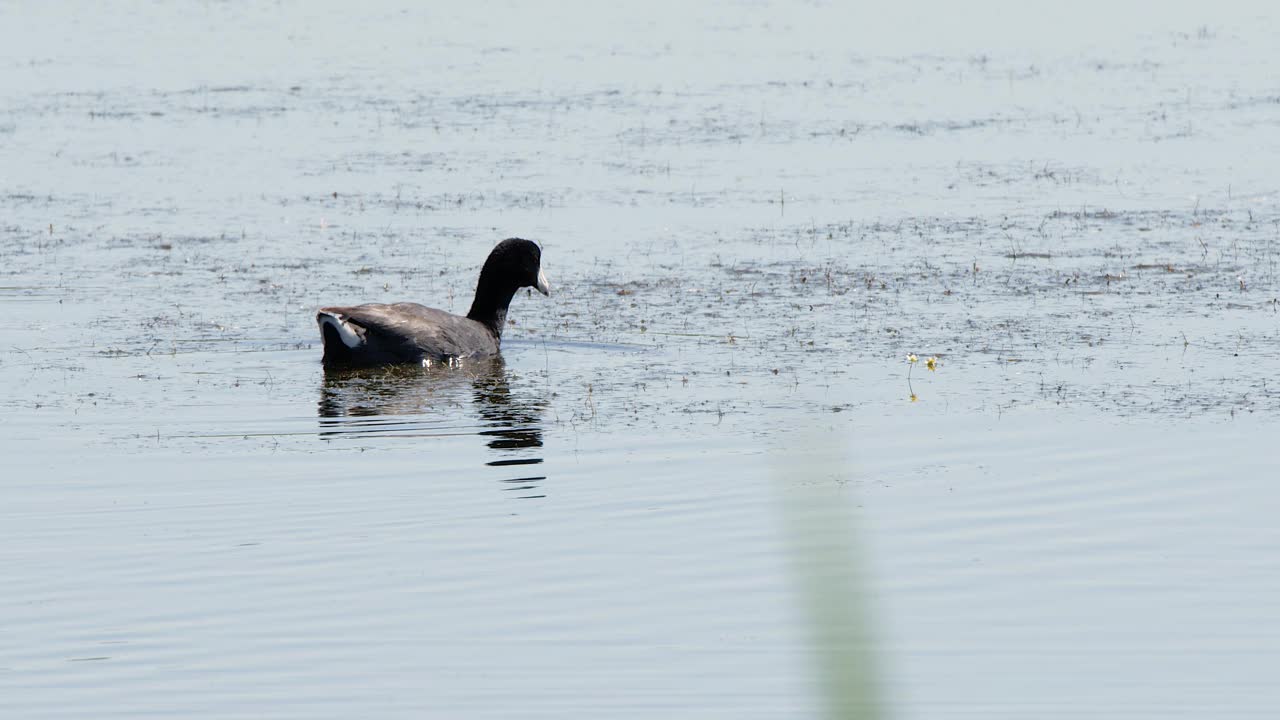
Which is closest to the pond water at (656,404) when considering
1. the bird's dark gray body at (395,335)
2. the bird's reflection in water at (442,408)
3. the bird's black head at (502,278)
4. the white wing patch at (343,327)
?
the bird's reflection in water at (442,408)

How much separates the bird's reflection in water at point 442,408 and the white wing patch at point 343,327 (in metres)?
0.25

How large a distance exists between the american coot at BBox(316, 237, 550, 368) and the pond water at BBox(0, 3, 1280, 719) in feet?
0.63

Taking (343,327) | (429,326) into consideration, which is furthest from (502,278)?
(343,327)

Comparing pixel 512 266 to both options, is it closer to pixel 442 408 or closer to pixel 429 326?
pixel 429 326

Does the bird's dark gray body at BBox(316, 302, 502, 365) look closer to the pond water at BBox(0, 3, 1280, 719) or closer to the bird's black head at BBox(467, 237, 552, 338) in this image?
the pond water at BBox(0, 3, 1280, 719)

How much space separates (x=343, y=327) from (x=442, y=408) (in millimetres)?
1340

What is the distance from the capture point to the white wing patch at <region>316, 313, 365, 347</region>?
13.3 meters

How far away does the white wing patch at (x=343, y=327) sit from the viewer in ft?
43.6

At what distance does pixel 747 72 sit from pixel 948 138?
717 centimetres

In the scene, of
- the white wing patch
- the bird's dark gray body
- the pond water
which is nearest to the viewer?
the pond water

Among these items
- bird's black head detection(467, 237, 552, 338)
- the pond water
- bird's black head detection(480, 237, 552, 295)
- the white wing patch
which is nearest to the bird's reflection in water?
the pond water

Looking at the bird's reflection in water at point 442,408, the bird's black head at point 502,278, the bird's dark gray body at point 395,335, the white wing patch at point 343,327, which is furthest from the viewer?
the bird's black head at point 502,278

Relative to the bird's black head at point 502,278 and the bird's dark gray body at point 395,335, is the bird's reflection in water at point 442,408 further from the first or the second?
the bird's black head at point 502,278

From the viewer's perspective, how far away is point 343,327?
1330cm
